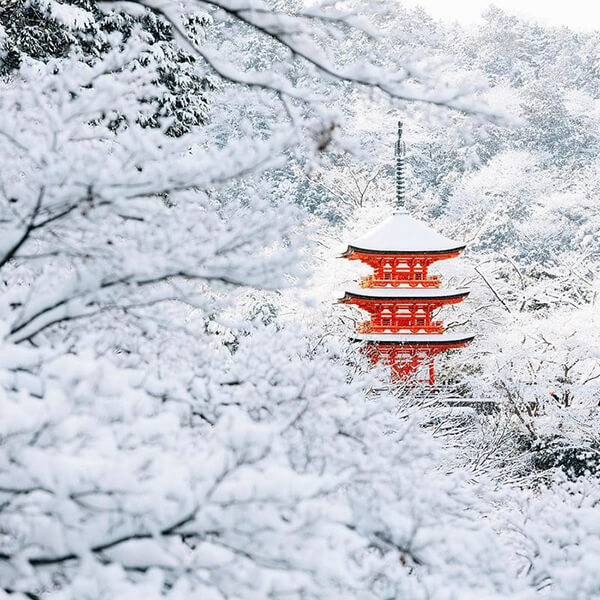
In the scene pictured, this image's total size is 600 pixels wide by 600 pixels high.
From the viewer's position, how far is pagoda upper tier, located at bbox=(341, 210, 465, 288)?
13695 millimetres

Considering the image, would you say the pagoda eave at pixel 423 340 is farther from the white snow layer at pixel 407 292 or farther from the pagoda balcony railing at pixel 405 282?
the pagoda balcony railing at pixel 405 282

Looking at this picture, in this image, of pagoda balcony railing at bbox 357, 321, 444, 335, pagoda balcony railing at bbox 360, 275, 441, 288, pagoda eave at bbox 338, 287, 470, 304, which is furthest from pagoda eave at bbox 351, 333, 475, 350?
pagoda balcony railing at bbox 360, 275, 441, 288

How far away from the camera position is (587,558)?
246cm

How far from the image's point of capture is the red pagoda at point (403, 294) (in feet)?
45.0

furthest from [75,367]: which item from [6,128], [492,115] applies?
[492,115]

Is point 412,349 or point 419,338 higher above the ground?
point 419,338

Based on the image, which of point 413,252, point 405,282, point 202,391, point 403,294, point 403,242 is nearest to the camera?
point 202,391

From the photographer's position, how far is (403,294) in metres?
13.9

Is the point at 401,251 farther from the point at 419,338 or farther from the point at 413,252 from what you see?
the point at 419,338

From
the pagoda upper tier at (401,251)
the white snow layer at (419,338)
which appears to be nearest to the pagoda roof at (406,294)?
the pagoda upper tier at (401,251)

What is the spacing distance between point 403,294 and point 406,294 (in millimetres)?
47

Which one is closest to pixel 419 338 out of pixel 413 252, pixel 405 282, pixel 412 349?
pixel 412 349

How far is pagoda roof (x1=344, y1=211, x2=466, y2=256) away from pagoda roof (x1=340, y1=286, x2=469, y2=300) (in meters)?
0.65

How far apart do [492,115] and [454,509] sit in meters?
1.27
